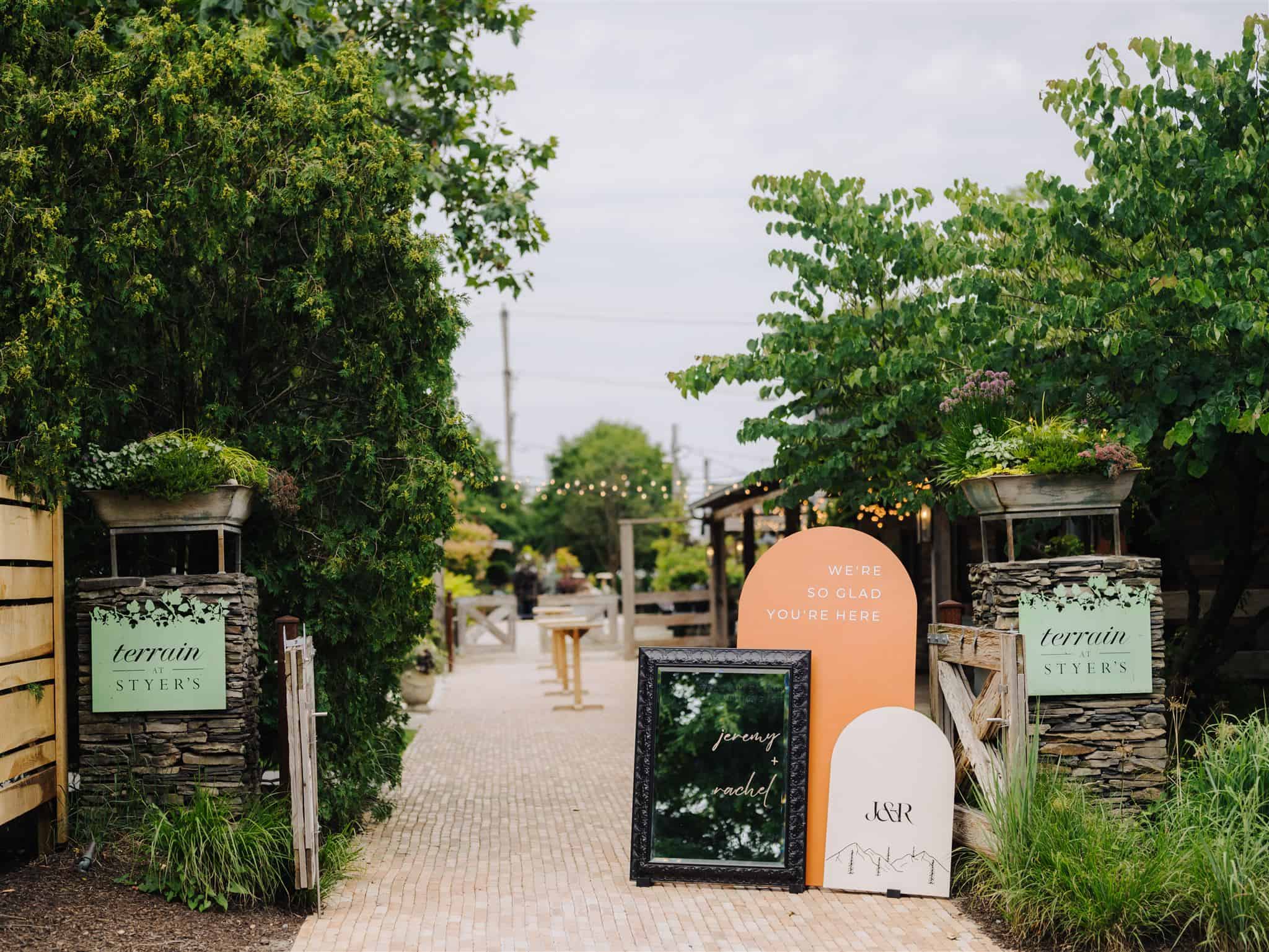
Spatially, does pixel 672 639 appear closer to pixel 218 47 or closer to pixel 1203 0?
pixel 1203 0

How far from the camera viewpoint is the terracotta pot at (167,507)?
20.2ft

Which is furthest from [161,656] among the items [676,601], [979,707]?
[676,601]

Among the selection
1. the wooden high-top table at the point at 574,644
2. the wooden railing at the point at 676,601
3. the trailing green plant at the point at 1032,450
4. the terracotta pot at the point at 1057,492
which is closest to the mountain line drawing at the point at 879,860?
the terracotta pot at the point at 1057,492

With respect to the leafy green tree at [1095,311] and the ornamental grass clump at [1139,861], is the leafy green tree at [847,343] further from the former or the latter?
the ornamental grass clump at [1139,861]

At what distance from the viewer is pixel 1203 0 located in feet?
28.0

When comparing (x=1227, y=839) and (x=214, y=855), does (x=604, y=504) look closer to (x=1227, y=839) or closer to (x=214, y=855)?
(x=214, y=855)

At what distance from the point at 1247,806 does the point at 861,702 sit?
1.81m

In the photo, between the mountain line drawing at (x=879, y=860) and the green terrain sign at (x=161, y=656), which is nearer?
the mountain line drawing at (x=879, y=860)

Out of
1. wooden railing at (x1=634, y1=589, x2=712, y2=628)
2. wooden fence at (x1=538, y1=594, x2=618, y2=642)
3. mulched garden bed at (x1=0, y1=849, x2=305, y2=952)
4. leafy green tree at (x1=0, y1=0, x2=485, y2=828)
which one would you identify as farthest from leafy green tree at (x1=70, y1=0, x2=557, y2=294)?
wooden fence at (x1=538, y1=594, x2=618, y2=642)

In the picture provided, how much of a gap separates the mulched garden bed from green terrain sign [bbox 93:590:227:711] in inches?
33.0

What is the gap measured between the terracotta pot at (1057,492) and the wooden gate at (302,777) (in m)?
3.54

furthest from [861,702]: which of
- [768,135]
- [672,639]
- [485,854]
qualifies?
[672,639]

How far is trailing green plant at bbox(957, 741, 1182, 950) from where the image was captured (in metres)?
4.82

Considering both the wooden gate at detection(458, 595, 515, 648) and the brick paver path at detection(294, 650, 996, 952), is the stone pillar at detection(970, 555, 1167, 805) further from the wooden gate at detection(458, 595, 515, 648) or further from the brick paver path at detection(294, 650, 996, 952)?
the wooden gate at detection(458, 595, 515, 648)
